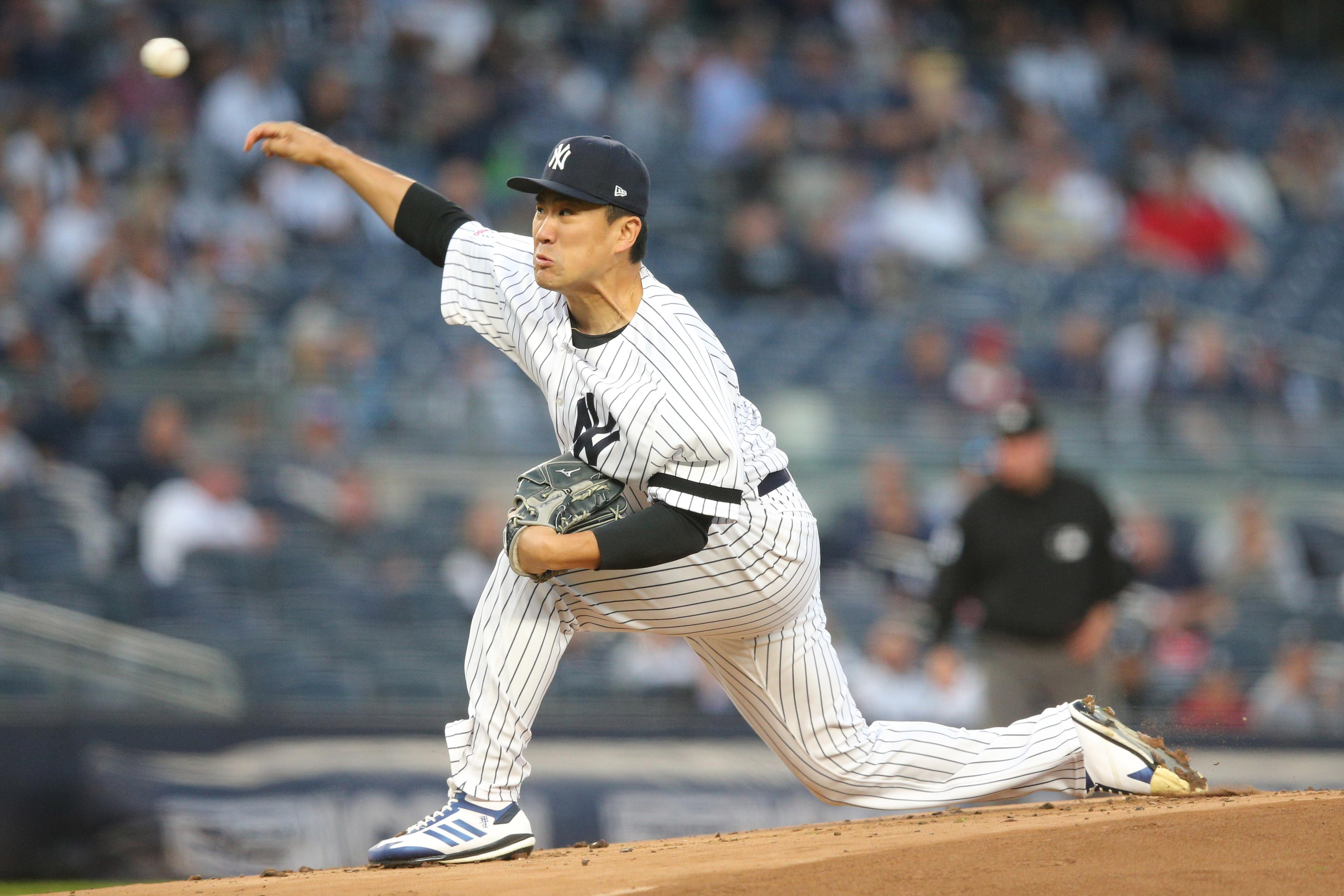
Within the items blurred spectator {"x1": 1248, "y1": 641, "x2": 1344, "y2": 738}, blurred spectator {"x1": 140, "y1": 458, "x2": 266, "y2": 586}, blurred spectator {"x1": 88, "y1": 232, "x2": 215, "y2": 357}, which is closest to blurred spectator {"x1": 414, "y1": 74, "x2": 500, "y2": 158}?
blurred spectator {"x1": 88, "y1": 232, "x2": 215, "y2": 357}

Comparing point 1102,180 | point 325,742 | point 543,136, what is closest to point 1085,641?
point 325,742

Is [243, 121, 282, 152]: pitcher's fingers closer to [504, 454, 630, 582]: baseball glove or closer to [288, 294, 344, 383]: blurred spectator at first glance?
[504, 454, 630, 582]: baseball glove

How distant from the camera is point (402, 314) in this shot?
8.76 metres

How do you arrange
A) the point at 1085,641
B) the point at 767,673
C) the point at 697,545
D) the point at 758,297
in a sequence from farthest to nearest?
the point at 758,297, the point at 1085,641, the point at 767,673, the point at 697,545

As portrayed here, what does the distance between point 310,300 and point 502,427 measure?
144 centimetres

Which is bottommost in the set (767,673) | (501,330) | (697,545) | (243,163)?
(767,673)

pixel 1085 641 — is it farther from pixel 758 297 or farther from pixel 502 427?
pixel 758 297

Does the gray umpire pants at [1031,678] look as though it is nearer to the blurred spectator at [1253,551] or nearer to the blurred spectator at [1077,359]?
the blurred spectator at [1253,551]

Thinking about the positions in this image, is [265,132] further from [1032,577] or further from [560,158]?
[1032,577]

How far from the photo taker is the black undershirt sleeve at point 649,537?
10.2 feet

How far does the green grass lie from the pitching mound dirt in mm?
2333

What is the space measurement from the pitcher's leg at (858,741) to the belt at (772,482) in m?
0.33

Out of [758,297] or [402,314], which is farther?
[758,297]

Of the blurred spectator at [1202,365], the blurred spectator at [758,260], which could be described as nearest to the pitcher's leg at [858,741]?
the blurred spectator at [1202,365]
